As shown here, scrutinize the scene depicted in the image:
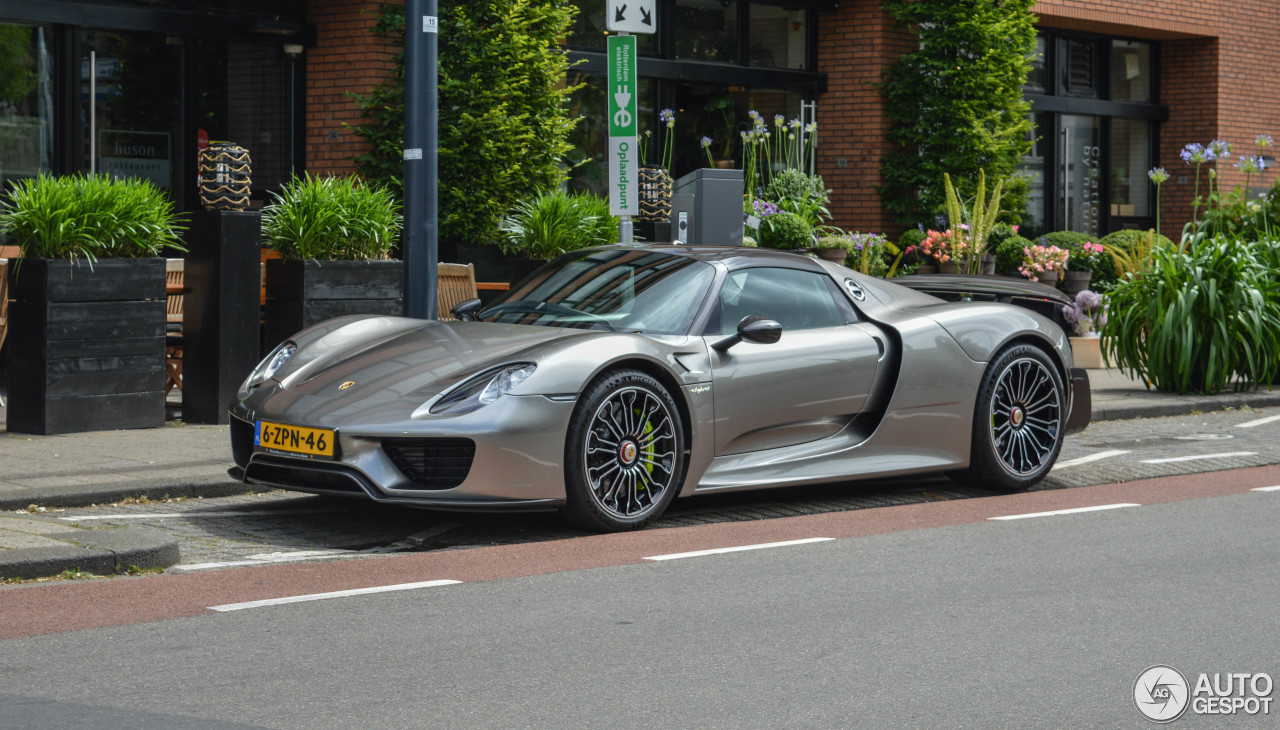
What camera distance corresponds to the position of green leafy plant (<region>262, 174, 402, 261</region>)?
10.4 meters

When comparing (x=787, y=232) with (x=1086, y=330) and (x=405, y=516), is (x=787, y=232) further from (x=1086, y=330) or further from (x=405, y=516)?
(x=405, y=516)

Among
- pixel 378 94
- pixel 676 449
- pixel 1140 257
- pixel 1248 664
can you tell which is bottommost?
pixel 1248 664

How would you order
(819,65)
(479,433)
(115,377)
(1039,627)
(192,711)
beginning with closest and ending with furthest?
(192,711)
(1039,627)
(479,433)
(115,377)
(819,65)

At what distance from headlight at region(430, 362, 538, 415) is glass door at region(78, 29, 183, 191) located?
7.84 metres

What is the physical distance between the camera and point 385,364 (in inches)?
275

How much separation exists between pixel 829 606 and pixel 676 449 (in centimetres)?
166

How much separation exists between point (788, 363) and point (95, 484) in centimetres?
342

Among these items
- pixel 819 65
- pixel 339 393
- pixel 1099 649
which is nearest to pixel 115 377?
pixel 339 393

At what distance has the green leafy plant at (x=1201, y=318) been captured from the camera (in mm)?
13180

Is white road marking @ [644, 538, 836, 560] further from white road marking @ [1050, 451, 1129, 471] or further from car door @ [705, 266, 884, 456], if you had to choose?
white road marking @ [1050, 451, 1129, 471]

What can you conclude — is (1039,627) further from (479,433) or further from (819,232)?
(819,232)

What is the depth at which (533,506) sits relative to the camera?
21.9 feet

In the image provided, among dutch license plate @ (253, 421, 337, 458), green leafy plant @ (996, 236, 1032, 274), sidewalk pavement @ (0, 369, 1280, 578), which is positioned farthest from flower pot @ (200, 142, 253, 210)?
green leafy plant @ (996, 236, 1032, 274)

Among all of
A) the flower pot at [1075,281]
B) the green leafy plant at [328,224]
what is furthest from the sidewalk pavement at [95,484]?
the flower pot at [1075,281]
